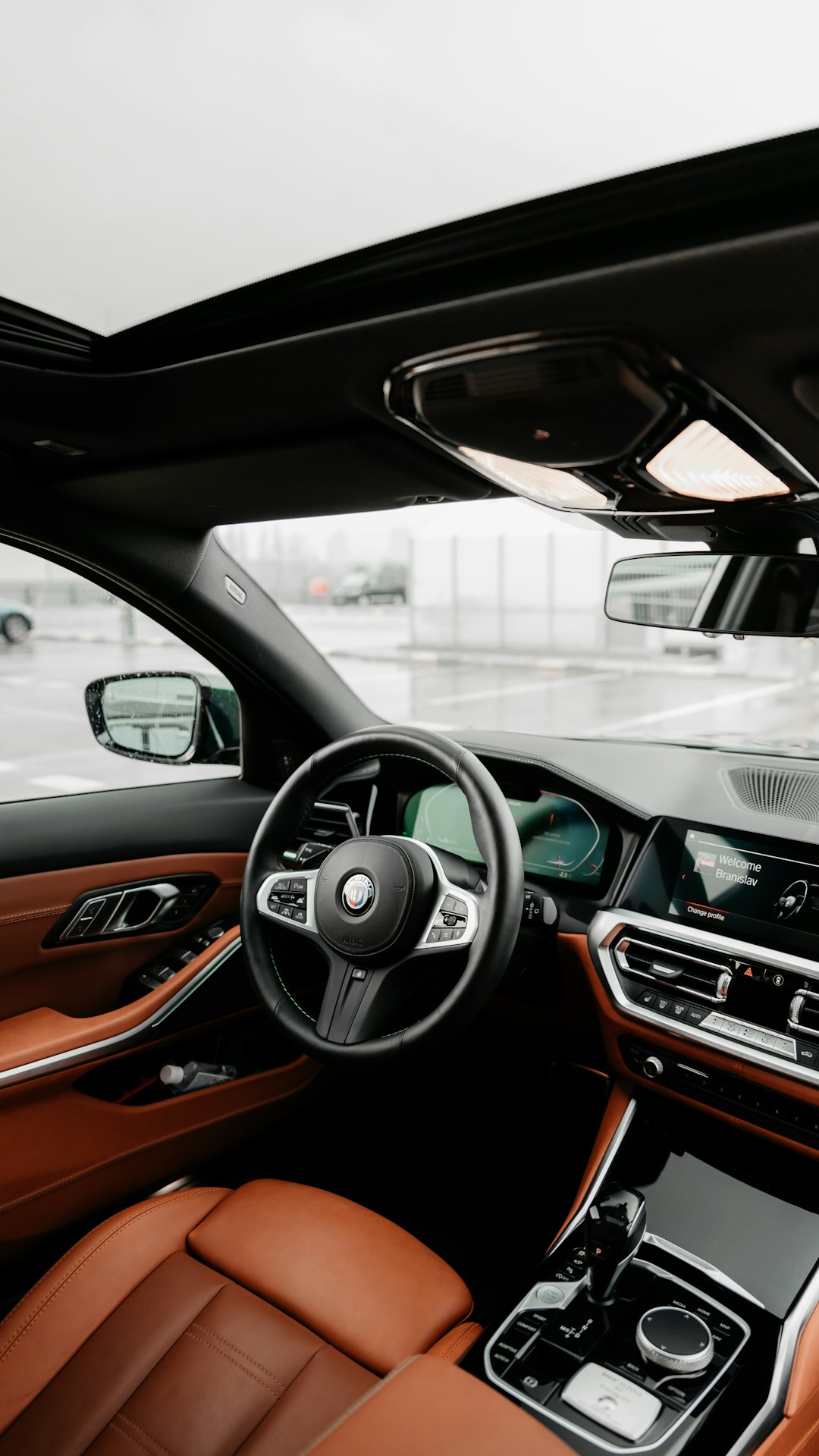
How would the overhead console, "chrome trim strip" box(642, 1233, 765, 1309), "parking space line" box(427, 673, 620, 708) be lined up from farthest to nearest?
"parking space line" box(427, 673, 620, 708), the overhead console, "chrome trim strip" box(642, 1233, 765, 1309)

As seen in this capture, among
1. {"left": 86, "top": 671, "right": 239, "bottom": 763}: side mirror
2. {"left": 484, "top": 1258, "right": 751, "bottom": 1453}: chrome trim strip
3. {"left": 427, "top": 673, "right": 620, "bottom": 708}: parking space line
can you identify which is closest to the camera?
{"left": 484, "top": 1258, "right": 751, "bottom": 1453}: chrome trim strip

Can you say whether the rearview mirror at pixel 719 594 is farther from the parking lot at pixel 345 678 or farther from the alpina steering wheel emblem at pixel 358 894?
the alpina steering wheel emblem at pixel 358 894

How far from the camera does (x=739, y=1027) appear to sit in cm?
190

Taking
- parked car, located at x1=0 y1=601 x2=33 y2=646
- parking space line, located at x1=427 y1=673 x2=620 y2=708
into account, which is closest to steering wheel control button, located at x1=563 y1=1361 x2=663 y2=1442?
parked car, located at x1=0 y1=601 x2=33 y2=646

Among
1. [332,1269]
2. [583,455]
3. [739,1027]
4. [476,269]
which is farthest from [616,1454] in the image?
[476,269]

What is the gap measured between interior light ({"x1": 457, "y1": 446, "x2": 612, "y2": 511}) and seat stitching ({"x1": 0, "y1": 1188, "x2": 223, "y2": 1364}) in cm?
148

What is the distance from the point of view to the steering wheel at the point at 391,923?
175 cm

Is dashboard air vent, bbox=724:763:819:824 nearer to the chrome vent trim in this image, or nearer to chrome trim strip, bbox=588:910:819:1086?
chrome trim strip, bbox=588:910:819:1086

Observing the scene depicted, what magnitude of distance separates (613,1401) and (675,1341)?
0.15 metres

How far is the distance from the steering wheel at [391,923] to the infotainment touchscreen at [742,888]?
0.49 m

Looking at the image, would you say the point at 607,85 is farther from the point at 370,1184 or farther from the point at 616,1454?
the point at 370,1184

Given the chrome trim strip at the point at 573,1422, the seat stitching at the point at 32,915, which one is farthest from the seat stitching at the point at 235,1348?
the seat stitching at the point at 32,915

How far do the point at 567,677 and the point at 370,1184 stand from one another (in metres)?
2.36

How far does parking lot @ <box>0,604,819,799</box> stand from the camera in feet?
8.30
